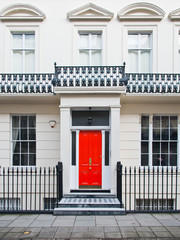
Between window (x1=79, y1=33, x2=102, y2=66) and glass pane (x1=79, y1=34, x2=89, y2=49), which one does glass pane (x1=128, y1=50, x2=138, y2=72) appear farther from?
glass pane (x1=79, y1=34, x2=89, y2=49)

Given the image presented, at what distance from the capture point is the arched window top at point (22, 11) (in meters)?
8.64

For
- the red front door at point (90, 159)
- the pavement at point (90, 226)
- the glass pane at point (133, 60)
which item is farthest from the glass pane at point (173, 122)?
the pavement at point (90, 226)

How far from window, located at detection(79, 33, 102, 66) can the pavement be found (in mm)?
6456

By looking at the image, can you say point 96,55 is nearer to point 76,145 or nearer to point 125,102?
point 125,102

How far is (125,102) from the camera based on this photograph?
853 cm

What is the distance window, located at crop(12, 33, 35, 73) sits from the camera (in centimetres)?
895

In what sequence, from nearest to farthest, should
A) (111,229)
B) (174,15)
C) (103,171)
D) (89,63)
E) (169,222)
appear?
(111,229)
(169,222)
(103,171)
(174,15)
(89,63)

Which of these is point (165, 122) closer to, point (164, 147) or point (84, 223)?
point (164, 147)

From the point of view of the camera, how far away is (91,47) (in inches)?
351

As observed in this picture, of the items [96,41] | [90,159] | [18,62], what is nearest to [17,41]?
[18,62]

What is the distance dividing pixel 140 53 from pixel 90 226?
747 centimetres

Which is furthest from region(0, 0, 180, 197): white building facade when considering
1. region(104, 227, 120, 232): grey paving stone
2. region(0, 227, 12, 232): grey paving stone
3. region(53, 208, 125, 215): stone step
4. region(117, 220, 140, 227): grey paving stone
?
region(104, 227, 120, 232): grey paving stone

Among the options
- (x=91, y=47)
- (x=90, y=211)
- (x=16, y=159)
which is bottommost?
(x=90, y=211)

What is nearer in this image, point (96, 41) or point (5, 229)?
point (5, 229)
